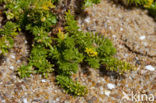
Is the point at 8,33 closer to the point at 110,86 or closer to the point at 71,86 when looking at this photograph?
the point at 71,86

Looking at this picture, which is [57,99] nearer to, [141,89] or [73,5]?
[141,89]

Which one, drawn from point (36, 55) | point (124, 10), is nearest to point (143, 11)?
point (124, 10)

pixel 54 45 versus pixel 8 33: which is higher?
pixel 8 33

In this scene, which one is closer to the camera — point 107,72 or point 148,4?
point 107,72

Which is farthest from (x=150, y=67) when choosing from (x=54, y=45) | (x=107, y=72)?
(x=54, y=45)

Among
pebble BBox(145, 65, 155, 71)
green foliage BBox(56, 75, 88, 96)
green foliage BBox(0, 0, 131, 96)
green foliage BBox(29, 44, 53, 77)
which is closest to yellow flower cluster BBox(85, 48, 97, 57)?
green foliage BBox(0, 0, 131, 96)

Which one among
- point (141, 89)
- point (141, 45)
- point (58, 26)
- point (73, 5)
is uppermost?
point (73, 5)

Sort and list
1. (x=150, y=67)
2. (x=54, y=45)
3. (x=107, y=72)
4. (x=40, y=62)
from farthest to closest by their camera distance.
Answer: (x=150, y=67), (x=107, y=72), (x=54, y=45), (x=40, y=62)
